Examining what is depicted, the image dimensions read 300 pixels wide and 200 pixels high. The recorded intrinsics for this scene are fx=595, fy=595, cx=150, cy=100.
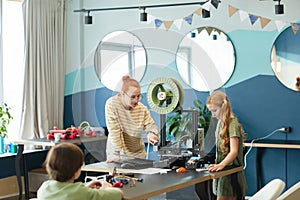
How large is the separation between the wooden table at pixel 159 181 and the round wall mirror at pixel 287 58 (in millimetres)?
2011

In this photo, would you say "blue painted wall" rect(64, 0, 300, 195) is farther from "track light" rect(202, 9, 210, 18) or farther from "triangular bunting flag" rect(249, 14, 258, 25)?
"track light" rect(202, 9, 210, 18)

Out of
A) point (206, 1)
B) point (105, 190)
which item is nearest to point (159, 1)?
point (206, 1)

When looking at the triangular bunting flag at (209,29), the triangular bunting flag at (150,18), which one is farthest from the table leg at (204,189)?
the triangular bunting flag at (150,18)

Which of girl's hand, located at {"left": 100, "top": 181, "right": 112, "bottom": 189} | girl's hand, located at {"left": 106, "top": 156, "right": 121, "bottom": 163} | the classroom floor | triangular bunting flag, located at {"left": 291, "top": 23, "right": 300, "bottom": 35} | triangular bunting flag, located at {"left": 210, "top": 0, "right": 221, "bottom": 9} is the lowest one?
the classroom floor

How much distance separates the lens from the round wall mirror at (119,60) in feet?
14.1

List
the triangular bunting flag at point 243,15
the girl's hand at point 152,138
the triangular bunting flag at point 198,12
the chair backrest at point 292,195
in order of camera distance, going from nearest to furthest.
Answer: the chair backrest at point 292,195
the girl's hand at point 152,138
the triangular bunting flag at point 243,15
the triangular bunting flag at point 198,12

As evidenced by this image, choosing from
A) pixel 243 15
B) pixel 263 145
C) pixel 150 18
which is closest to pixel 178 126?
pixel 263 145

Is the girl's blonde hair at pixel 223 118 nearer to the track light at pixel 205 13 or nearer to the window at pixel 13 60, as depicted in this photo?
the track light at pixel 205 13

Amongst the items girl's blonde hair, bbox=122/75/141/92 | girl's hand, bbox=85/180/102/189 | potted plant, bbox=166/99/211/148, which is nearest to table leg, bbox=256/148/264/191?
potted plant, bbox=166/99/211/148

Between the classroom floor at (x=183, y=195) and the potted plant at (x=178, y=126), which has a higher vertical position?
the potted plant at (x=178, y=126)

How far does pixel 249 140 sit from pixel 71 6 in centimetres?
287

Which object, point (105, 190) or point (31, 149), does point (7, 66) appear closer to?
point (31, 149)

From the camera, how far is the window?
6.93 meters

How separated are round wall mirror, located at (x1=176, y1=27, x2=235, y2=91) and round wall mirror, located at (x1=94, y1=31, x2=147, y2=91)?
1.53 metres
